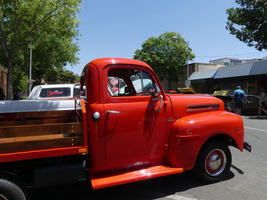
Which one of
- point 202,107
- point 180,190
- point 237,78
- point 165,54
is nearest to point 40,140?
point 180,190

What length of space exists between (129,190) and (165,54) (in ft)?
122

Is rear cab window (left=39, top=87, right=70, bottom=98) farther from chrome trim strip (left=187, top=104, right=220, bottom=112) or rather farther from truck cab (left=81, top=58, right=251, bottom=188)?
chrome trim strip (left=187, top=104, right=220, bottom=112)

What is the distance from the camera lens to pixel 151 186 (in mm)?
3844

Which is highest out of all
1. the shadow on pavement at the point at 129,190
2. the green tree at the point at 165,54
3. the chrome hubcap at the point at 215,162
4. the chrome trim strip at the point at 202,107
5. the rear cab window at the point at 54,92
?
the green tree at the point at 165,54

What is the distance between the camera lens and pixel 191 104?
3.91 m

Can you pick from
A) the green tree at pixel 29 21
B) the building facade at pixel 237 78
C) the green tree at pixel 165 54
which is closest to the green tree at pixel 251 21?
the building facade at pixel 237 78

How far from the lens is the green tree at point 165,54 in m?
38.6

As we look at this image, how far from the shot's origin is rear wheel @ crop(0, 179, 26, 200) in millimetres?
2617

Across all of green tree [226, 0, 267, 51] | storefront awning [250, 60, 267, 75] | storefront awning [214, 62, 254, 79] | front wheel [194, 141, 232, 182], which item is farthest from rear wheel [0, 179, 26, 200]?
storefront awning [214, 62, 254, 79]

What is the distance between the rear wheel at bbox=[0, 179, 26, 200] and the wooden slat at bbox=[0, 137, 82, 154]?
0.37 meters

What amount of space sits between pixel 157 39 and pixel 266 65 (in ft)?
72.3

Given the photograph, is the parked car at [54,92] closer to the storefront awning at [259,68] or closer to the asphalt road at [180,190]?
the asphalt road at [180,190]

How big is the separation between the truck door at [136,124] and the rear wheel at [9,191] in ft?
3.72

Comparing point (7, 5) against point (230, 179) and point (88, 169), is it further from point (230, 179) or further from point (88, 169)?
point (230, 179)
